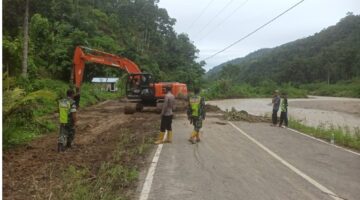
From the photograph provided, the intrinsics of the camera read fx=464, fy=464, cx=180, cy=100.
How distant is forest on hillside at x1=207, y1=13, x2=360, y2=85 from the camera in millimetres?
133625

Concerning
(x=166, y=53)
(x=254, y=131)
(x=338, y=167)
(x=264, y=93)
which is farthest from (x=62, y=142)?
(x=264, y=93)

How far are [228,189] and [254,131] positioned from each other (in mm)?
11644

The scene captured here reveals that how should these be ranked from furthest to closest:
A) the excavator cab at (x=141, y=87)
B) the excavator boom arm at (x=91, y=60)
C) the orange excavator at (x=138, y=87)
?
the excavator cab at (x=141, y=87), the orange excavator at (x=138, y=87), the excavator boom arm at (x=91, y=60)

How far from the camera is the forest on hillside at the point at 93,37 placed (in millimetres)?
27688

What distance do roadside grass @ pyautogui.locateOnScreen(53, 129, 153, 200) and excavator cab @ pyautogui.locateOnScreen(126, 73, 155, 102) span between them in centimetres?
1505

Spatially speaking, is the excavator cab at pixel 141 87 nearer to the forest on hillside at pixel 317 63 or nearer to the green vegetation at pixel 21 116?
the green vegetation at pixel 21 116

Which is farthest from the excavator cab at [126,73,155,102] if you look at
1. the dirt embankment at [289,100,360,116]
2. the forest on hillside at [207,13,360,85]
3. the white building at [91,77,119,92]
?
the forest on hillside at [207,13,360,85]

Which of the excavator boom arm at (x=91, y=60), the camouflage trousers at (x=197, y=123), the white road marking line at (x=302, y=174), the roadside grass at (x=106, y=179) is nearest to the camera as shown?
the roadside grass at (x=106, y=179)

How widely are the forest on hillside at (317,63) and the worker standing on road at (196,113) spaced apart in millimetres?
97347

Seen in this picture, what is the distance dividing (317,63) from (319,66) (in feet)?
3.55

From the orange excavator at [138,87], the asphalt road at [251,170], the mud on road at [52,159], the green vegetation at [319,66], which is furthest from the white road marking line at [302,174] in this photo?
the green vegetation at [319,66]

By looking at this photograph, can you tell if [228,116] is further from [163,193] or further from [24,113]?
[163,193]

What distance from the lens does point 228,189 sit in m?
8.72

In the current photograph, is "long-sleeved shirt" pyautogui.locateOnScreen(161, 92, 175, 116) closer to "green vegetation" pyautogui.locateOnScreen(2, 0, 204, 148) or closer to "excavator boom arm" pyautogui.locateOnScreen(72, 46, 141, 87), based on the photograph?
"green vegetation" pyautogui.locateOnScreen(2, 0, 204, 148)
